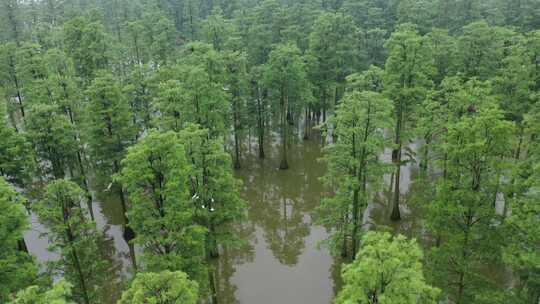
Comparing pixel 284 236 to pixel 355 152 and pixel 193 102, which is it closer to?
pixel 355 152

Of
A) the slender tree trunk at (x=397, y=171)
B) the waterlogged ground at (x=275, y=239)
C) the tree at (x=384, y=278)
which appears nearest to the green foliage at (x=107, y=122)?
the waterlogged ground at (x=275, y=239)

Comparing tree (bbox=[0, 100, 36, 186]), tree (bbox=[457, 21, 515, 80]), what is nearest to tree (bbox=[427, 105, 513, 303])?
tree (bbox=[457, 21, 515, 80])

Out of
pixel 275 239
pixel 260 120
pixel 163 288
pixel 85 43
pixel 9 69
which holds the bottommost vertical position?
pixel 275 239

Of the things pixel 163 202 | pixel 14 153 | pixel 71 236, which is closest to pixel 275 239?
pixel 163 202

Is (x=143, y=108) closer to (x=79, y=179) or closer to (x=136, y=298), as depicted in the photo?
(x=79, y=179)

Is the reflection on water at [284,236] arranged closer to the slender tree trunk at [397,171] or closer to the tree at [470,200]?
the slender tree trunk at [397,171]

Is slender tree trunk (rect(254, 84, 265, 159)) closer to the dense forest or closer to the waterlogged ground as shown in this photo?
the dense forest
